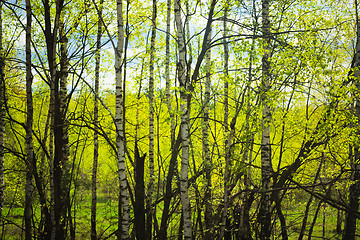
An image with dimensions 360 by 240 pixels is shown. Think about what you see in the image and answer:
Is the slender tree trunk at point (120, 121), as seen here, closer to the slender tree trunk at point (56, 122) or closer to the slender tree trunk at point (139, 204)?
the slender tree trunk at point (139, 204)

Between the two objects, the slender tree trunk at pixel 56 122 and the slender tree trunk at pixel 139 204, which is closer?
the slender tree trunk at pixel 56 122

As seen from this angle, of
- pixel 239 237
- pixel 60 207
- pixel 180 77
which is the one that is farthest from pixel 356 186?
pixel 60 207

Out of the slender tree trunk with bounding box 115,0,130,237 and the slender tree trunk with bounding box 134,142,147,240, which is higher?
the slender tree trunk with bounding box 115,0,130,237

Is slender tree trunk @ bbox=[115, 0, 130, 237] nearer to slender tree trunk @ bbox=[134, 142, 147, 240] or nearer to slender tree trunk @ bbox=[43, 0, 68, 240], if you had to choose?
slender tree trunk @ bbox=[134, 142, 147, 240]

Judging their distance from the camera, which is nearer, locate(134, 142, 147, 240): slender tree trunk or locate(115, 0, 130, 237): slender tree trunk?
locate(115, 0, 130, 237): slender tree trunk

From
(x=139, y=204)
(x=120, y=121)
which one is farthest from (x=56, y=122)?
(x=139, y=204)

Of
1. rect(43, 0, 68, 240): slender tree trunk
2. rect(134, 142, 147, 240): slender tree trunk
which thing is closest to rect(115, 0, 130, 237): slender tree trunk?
rect(134, 142, 147, 240): slender tree trunk

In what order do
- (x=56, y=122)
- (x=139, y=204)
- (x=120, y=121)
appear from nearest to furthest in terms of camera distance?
(x=120, y=121)
(x=56, y=122)
(x=139, y=204)

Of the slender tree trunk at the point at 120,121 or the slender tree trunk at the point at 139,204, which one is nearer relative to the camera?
the slender tree trunk at the point at 120,121

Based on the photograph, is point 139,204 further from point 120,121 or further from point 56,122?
point 56,122

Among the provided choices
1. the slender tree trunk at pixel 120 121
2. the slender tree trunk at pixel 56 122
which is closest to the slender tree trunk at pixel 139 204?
the slender tree trunk at pixel 120 121

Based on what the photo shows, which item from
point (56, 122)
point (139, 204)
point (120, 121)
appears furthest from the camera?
point (139, 204)

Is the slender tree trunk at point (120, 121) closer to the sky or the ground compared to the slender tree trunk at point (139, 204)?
closer to the sky

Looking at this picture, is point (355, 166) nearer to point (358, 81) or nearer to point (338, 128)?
point (338, 128)
